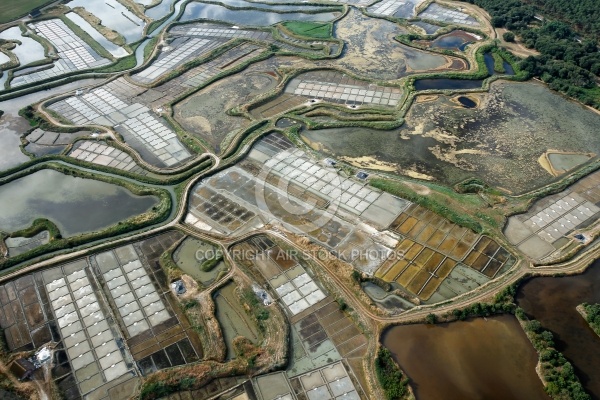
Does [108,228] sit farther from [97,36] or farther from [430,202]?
[97,36]

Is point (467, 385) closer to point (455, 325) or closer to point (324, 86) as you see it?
point (455, 325)

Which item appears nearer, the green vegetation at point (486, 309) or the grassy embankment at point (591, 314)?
the grassy embankment at point (591, 314)

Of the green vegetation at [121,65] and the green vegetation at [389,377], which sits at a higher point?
the green vegetation at [121,65]

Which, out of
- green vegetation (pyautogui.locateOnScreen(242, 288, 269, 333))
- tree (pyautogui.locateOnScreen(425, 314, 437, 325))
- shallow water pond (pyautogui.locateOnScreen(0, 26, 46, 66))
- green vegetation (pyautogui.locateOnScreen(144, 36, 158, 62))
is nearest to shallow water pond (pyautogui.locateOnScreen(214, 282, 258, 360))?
green vegetation (pyautogui.locateOnScreen(242, 288, 269, 333))

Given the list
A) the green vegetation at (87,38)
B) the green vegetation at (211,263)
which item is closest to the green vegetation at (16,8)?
the green vegetation at (87,38)

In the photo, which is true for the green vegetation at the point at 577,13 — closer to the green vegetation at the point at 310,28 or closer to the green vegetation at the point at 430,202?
the green vegetation at the point at 310,28

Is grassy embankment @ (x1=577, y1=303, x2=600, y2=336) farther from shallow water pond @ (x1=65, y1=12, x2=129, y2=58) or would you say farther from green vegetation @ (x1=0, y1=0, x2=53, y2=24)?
green vegetation @ (x1=0, y1=0, x2=53, y2=24)

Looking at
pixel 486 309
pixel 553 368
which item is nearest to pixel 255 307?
pixel 486 309
